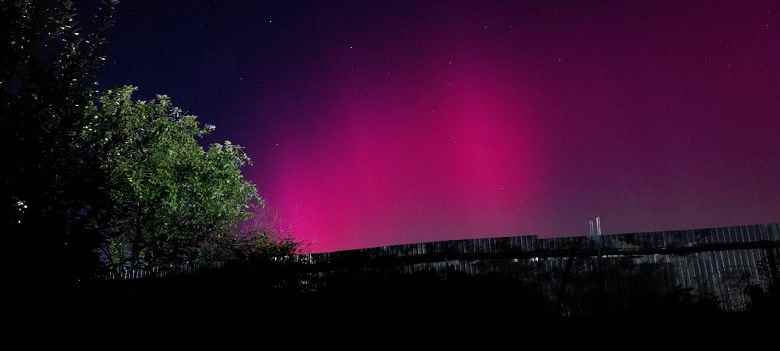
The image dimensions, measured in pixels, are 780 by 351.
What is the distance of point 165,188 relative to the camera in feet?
67.1

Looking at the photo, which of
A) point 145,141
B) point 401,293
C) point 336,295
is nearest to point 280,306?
point 336,295

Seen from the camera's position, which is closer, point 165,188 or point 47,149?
point 47,149

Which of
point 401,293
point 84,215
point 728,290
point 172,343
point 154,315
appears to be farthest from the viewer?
point 84,215

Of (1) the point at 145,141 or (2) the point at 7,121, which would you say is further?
(1) the point at 145,141

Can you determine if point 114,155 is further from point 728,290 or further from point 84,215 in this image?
point 728,290

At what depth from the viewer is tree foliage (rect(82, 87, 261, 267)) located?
20.0 meters

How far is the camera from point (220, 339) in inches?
357

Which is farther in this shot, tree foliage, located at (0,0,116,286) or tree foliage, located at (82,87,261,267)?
tree foliage, located at (82,87,261,267)

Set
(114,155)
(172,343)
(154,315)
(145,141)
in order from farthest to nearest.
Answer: (145,141) < (114,155) < (154,315) < (172,343)

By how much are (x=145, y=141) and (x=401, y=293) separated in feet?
51.3

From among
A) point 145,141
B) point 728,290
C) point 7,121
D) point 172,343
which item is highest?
point 145,141

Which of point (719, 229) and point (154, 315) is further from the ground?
point (719, 229)

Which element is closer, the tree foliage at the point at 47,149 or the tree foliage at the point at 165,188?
the tree foliage at the point at 47,149

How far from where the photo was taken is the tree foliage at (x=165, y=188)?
65.8ft
